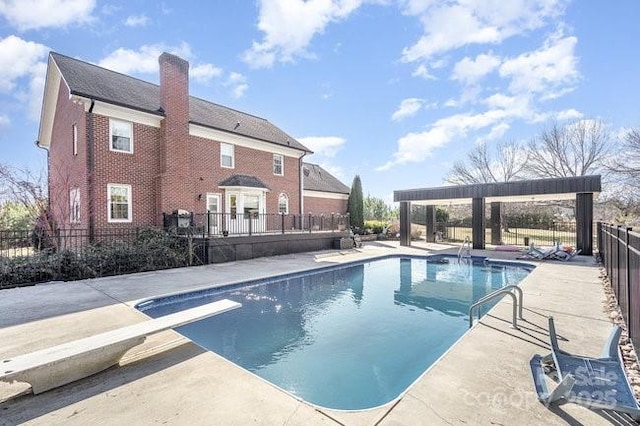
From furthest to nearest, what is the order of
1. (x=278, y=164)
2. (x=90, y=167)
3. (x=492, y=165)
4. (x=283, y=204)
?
(x=492, y=165), (x=283, y=204), (x=278, y=164), (x=90, y=167)

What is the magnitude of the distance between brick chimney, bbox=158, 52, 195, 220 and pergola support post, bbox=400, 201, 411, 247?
12.6 metres

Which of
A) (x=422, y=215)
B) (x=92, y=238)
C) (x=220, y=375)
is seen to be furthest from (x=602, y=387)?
(x=422, y=215)

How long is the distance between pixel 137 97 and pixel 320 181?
1560 centimetres

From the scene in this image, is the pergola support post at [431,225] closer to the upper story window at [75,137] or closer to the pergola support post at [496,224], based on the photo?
the pergola support post at [496,224]

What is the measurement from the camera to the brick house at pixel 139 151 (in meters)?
12.7

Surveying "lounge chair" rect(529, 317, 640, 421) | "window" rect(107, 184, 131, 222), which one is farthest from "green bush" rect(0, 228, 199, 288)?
"lounge chair" rect(529, 317, 640, 421)

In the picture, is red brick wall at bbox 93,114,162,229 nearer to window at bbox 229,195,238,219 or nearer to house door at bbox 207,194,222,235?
house door at bbox 207,194,222,235

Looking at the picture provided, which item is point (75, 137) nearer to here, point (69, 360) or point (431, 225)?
point (69, 360)

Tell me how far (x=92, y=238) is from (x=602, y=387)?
1491cm

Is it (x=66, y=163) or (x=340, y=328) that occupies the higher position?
(x=66, y=163)

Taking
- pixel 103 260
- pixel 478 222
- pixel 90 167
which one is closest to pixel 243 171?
pixel 90 167

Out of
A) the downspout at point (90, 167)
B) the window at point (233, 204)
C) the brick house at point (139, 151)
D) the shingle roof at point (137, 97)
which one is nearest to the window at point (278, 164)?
the shingle roof at point (137, 97)

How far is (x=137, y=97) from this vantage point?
14695 mm

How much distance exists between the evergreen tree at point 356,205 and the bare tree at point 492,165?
17448 mm
